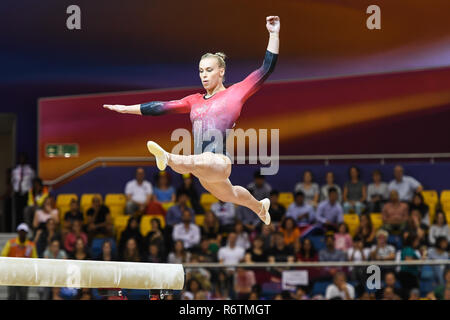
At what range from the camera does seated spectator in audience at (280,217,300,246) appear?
1158 centimetres

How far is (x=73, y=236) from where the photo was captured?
11570 mm

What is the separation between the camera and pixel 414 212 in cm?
1191

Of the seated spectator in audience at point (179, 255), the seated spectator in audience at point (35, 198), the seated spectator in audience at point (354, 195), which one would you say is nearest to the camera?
the seated spectator in audience at point (179, 255)

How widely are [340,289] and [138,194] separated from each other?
3.49 meters

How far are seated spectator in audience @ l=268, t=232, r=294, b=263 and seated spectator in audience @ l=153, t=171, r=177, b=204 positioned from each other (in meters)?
1.79

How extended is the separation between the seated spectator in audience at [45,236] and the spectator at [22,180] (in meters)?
2.33

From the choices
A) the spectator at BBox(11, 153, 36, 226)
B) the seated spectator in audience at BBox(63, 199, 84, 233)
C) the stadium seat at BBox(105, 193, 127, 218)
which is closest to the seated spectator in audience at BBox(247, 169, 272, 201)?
the stadium seat at BBox(105, 193, 127, 218)

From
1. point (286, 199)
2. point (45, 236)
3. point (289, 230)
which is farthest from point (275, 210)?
point (45, 236)

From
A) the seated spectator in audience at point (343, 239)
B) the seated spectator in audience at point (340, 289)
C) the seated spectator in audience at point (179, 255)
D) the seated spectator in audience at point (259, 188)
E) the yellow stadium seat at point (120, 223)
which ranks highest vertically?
the seated spectator in audience at point (259, 188)

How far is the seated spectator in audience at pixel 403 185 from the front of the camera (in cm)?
1245

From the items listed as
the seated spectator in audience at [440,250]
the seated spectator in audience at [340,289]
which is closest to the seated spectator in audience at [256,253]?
the seated spectator in audience at [340,289]

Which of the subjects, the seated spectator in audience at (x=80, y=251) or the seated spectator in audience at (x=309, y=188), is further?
the seated spectator in audience at (x=309, y=188)

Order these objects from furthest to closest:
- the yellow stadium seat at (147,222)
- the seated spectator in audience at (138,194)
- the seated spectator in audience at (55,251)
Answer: the seated spectator in audience at (138,194)
the yellow stadium seat at (147,222)
the seated spectator in audience at (55,251)

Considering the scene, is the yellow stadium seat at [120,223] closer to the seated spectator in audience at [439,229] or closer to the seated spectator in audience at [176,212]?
the seated spectator in audience at [176,212]
